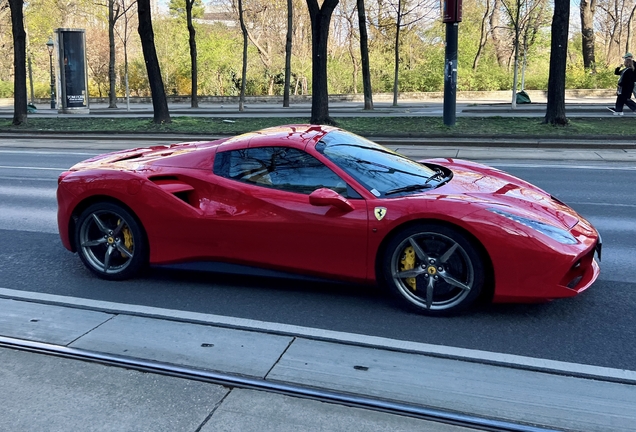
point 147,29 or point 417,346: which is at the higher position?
point 147,29

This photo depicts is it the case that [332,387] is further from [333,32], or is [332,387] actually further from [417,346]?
[333,32]

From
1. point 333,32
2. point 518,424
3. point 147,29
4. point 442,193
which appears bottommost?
point 518,424

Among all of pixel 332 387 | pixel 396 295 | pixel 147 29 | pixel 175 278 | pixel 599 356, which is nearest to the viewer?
pixel 332 387

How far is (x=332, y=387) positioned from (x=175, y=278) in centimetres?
257

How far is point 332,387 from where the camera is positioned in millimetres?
3643

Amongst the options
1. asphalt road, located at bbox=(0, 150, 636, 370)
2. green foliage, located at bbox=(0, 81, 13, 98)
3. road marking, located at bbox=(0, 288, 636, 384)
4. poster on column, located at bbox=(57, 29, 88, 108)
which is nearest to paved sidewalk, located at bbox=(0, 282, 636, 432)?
road marking, located at bbox=(0, 288, 636, 384)

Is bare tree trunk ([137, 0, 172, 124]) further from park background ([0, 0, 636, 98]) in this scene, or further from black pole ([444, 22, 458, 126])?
park background ([0, 0, 636, 98])

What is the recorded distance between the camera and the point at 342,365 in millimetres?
3928

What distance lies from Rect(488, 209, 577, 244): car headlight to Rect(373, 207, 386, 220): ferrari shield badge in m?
0.76

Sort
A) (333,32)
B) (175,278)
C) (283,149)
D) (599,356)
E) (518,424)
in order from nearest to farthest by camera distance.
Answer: (518,424) < (599,356) < (283,149) < (175,278) < (333,32)

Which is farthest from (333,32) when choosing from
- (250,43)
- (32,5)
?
(32,5)

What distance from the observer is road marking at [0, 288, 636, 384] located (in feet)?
12.6

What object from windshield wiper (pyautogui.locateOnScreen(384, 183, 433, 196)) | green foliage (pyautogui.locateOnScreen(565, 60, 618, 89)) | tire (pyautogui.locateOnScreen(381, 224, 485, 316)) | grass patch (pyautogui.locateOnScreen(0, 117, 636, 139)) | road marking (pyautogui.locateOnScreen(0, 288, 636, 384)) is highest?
green foliage (pyautogui.locateOnScreen(565, 60, 618, 89))

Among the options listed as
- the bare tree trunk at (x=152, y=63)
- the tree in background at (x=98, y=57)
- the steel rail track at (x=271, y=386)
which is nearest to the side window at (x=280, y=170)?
the steel rail track at (x=271, y=386)
